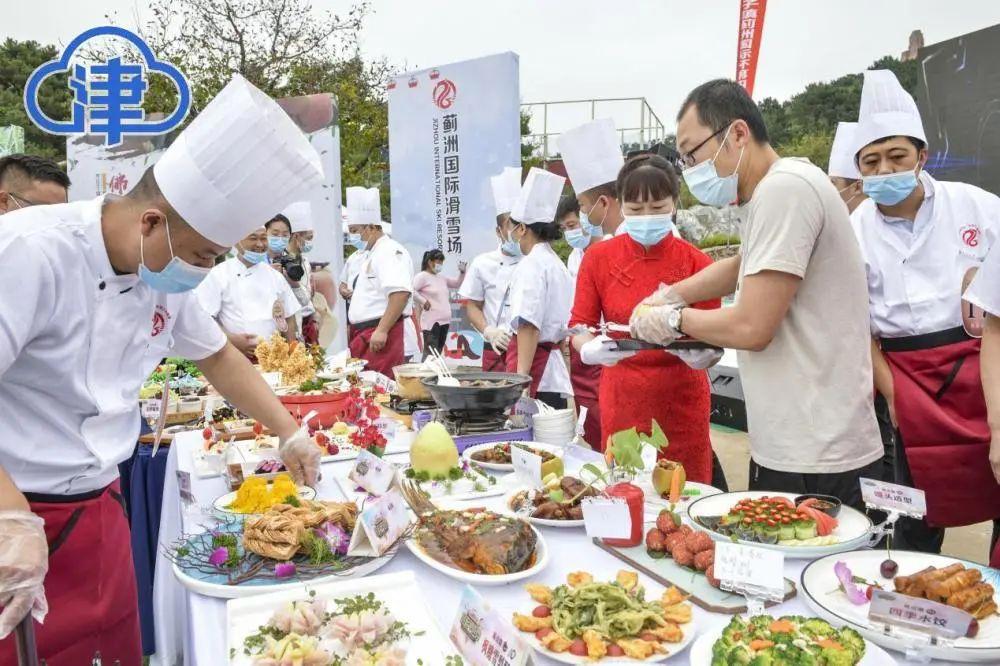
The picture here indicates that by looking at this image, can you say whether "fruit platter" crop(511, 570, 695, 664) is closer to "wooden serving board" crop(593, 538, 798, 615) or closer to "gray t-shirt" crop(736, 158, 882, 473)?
"wooden serving board" crop(593, 538, 798, 615)

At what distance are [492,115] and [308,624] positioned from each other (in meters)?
6.27

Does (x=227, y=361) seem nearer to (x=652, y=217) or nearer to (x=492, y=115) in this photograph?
(x=652, y=217)

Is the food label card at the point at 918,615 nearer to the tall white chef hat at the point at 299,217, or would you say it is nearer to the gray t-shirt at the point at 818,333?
the gray t-shirt at the point at 818,333

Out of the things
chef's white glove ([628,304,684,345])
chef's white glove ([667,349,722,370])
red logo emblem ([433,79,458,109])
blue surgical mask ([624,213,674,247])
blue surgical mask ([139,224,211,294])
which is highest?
red logo emblem ([433,79,458,109])

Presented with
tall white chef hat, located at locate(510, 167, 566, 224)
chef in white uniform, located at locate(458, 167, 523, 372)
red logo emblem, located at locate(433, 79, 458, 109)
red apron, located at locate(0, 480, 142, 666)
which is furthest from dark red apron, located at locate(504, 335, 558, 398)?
red logo emblem, located at locate(433, 79, 458, 109)

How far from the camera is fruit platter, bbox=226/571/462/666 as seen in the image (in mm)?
1132

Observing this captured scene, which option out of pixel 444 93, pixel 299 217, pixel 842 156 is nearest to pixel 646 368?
pixel 842 156

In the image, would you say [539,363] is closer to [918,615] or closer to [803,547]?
[803,547]

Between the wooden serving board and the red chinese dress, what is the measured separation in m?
1.16

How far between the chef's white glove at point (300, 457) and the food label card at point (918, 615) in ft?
4.72

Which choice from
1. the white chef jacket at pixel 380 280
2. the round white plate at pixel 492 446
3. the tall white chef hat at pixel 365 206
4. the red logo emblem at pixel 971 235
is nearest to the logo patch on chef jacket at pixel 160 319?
the round white plate at pixel 492 446

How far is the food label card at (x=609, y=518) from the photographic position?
5.10 ft

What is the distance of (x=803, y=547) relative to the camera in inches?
58.4

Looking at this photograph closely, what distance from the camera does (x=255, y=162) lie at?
1649 mm
